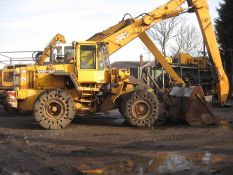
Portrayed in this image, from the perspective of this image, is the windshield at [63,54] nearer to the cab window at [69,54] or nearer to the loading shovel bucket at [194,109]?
the cab window at [69,54]

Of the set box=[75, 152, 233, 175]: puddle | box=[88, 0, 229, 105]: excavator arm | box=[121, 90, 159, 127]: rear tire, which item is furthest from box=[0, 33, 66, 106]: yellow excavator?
box=[75, 152, 233, 175]: puddle

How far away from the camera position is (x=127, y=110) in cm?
1570

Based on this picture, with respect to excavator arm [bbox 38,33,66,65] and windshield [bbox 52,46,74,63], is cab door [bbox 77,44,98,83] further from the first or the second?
excavator arm [bbox 38,33,66,65]

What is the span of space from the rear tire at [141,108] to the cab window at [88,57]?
175 cm

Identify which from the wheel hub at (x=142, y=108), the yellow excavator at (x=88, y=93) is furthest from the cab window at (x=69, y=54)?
the wheel hub at (x=142, y=108)

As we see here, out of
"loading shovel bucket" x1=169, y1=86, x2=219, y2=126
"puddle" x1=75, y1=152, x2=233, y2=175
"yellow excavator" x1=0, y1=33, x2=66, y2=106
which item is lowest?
"puddle" x1=75, y1=152, x2=233, y2=175

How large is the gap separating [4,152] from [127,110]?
5.84 metres

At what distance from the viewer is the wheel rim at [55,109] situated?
15414 mm

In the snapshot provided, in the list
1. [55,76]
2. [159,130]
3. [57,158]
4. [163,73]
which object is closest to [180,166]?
[57,158]

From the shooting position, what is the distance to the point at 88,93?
53.3 feet

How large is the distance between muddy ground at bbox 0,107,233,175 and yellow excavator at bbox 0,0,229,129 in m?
0.59

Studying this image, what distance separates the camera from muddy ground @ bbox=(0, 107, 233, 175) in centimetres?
854

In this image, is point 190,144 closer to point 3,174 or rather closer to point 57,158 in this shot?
point 57,158

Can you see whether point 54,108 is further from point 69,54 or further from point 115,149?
point 115,149
